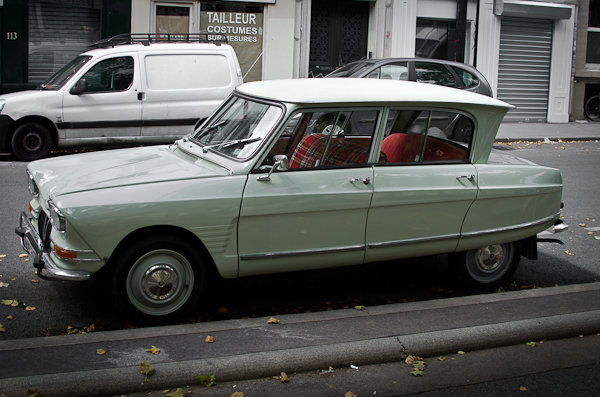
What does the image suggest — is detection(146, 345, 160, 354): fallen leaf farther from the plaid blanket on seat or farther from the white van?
the white van

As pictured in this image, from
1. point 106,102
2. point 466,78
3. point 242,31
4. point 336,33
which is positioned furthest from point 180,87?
point 336,33

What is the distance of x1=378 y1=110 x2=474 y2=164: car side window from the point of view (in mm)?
4836

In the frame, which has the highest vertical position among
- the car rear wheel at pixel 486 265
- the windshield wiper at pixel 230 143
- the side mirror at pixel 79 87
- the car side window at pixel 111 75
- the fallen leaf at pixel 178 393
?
the car side window at pixel 111 75

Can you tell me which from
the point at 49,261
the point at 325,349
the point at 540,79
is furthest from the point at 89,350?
the point at 540,79

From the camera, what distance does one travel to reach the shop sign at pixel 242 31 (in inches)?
668

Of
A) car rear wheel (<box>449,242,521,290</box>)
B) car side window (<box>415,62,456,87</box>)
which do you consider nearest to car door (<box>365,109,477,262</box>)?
car rear wheel (<box>449,242,521,290</box>)

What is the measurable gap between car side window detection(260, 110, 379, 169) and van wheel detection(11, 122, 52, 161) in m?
7.43

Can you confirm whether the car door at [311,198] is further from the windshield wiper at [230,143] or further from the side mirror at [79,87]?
the side mirror at [79,87]

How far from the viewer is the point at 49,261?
4125 millimetres

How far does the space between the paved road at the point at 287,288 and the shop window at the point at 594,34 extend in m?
15.8

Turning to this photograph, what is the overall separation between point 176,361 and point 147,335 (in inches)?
16.4

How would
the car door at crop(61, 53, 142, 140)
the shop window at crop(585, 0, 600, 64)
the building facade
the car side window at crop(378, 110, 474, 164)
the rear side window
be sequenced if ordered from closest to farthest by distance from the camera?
the car side window at crop(378, 110, 474, 164) < the car door at crop(61, 53, 142, 140) < the rear side window < the building facade < the shop window at crop(585, 0, 600, 64)

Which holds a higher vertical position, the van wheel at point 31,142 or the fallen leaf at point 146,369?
the van wheel at point 31,142

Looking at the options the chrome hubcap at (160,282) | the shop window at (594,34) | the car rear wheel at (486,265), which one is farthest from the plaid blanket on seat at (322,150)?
the shop window at (594,34)
